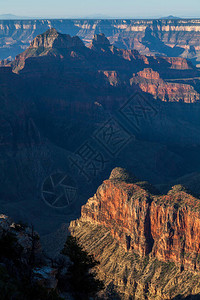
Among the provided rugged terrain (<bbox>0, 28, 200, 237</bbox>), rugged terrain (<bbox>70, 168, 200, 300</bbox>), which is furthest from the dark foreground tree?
rugged terrain (<bbox>0, 28, 200, 237</bbox>)

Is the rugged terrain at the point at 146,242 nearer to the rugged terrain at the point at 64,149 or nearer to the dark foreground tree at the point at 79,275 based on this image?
the dark foreground tree at the point at 79,275

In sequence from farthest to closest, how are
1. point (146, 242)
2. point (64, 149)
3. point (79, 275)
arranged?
point (64, 149) < point (146, 242) < point (79, 275)

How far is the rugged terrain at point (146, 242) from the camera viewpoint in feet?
208

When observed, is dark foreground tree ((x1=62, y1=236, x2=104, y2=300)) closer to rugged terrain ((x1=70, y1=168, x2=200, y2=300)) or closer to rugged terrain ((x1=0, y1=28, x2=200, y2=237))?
rugged terrain ((x1=70, y1=168, x2=200, y2=300))

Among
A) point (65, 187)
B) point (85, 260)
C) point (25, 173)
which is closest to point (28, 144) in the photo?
point (25, 173)

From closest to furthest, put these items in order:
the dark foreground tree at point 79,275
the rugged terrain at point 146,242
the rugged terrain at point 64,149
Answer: the dark foreground tree at point 79,275, the rugged terrain at point 146,242, the rugged terrain at point 64,149

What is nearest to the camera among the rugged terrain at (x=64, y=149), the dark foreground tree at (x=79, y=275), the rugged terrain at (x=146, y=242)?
the dark foreground tree at (x=79, y=275)

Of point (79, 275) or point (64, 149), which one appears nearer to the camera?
point (79, 275)

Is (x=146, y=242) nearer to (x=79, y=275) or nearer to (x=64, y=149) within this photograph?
(x=79, y=275)

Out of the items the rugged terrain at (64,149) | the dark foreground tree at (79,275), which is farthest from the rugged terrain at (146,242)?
the rugged terrain at (64,149)

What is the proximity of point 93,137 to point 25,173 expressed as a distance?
1473 inches

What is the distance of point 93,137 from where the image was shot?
169 meters

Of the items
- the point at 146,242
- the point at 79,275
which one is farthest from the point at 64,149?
the point at 79,275

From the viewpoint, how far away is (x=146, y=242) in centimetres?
6950
